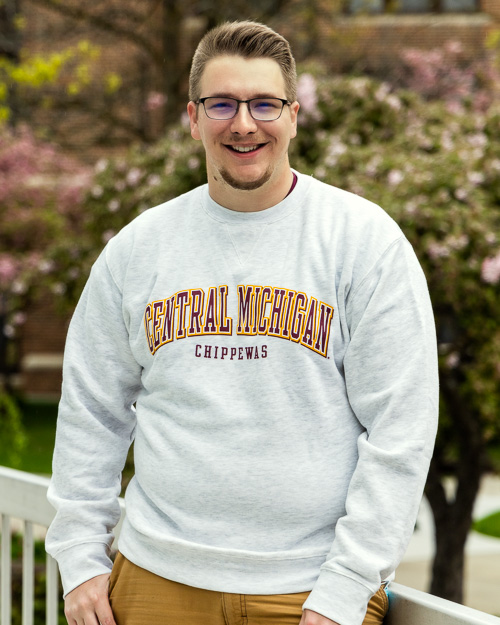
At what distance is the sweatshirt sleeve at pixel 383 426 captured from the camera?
64.1 inches

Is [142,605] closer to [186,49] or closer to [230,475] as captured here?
[230,475]

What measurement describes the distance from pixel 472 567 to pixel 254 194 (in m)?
5.37

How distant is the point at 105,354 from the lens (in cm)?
200

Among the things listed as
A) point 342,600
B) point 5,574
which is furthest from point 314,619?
point 5,574

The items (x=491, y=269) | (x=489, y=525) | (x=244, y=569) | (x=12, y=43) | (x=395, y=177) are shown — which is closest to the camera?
(x=244, y=569)

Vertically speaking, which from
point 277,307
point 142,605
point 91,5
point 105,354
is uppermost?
point 91,5

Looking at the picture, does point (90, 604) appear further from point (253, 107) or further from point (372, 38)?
point (372, 38)

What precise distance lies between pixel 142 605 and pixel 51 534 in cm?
30

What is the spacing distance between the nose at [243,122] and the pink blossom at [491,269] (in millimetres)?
2711

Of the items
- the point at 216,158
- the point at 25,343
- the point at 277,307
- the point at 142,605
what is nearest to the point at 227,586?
the point at 142,605

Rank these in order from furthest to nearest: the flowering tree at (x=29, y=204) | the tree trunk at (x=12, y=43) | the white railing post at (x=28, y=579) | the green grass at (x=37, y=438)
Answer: the tree trunk at (x=12, y=43) < the flowering tree at (x=29, y=204) < the green grass at (x=37, y=438) < the white railing post at (x=28, y=579)

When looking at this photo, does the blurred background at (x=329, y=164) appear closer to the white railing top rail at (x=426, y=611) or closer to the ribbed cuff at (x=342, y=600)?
the white railing top rail at (x=426, y=611)

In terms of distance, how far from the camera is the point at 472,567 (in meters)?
6.52

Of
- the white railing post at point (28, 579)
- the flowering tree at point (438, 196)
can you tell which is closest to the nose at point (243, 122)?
the white railing post at point (28, 579)
